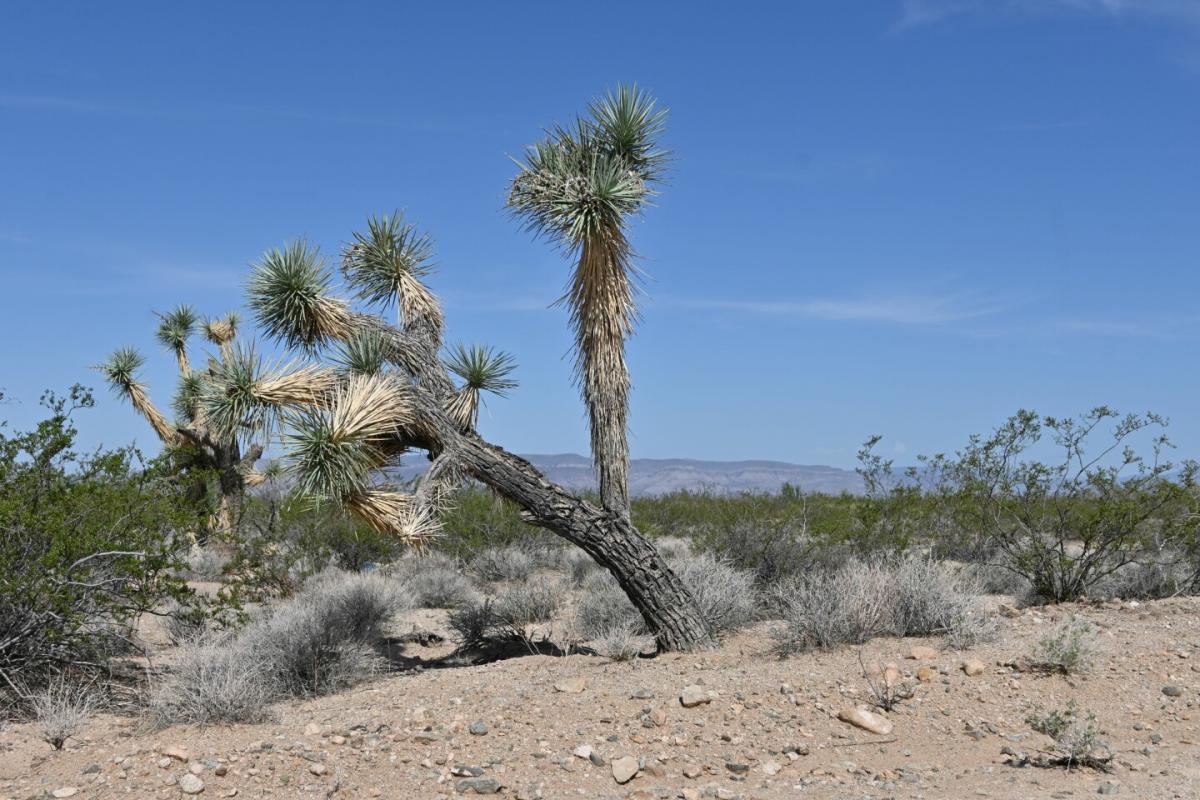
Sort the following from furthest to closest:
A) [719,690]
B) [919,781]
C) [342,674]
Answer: [342,674] → [719,690] → [919,781]

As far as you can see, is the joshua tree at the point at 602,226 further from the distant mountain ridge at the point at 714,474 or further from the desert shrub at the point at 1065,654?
the distant mountain ridge at the point at 714,474

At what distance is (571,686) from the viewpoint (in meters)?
7.64

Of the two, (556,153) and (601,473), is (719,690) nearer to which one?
(601,473)

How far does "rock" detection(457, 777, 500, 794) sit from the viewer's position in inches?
228

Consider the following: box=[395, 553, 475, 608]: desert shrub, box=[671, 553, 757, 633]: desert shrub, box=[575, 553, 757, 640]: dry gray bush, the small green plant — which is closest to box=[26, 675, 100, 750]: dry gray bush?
box=[575, 553, 757, 640]: dry gray bush

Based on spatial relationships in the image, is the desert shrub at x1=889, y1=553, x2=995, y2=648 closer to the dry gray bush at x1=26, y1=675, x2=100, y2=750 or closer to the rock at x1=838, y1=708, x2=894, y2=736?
the rock at x1=838, y1=708, x2=894, y2=736

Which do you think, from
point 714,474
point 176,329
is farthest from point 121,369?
point 714,474

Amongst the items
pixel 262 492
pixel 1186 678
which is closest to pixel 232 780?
pixel 1186 678

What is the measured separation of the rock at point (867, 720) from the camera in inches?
259

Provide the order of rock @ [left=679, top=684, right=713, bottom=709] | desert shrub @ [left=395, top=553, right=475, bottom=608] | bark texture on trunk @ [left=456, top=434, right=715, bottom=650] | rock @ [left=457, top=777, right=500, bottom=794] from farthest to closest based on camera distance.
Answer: desert shrub @ [left=395, top=553, right=475, bottom=608] < bark texture on trunk @ [left=456, top=434, right=715, bottom=650] < rock @ [left=679, top=684, right=713, bottom=709] < rock @ [left=457, top=777, right=500, bottom=794]

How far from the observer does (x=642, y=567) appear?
30.2 ft

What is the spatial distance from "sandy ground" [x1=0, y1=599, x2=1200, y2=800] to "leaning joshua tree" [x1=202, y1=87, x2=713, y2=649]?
125cm

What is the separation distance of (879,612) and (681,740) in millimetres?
2777

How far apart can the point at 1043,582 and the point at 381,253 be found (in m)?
7.93
